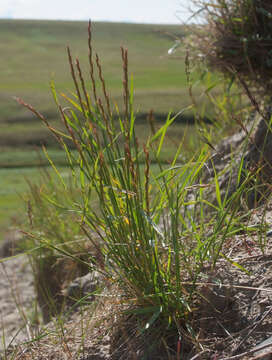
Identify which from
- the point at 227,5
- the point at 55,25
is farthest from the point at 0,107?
the point at 55,25

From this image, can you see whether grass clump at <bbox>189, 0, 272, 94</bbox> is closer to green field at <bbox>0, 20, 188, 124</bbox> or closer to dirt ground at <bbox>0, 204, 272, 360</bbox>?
green field at <bbox>0, 20, 188, 124</bbox>

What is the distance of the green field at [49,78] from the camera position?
31.0ft

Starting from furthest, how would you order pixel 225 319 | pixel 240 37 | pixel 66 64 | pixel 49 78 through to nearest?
pixel 66 64, pixel 49 78, pixel 240 37, pixel 225 319

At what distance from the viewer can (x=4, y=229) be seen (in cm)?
601

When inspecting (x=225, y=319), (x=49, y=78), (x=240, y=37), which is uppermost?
(x=240, y=37)

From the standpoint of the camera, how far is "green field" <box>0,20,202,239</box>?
9.43 meters

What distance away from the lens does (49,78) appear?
2516 cm

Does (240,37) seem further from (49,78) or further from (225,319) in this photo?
(49,78)

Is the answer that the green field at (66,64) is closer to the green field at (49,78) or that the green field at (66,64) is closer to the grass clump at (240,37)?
the green field at (49,78)

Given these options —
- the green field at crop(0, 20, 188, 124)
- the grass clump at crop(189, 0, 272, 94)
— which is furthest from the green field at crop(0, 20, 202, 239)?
the grass clump at crop(189, 0, 272, 94)

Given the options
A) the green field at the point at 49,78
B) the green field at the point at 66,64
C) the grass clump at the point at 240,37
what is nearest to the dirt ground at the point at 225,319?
the green field at the point at 49,78

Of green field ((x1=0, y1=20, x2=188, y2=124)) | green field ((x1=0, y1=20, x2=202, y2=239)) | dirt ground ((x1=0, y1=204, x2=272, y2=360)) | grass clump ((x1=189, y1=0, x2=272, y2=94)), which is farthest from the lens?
green field ((x1=0, y1=20, x2=188, y2=124))

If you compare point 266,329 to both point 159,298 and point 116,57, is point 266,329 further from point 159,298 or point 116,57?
point 116,57

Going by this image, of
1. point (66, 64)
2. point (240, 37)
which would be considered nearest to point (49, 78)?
point (66, 64)
